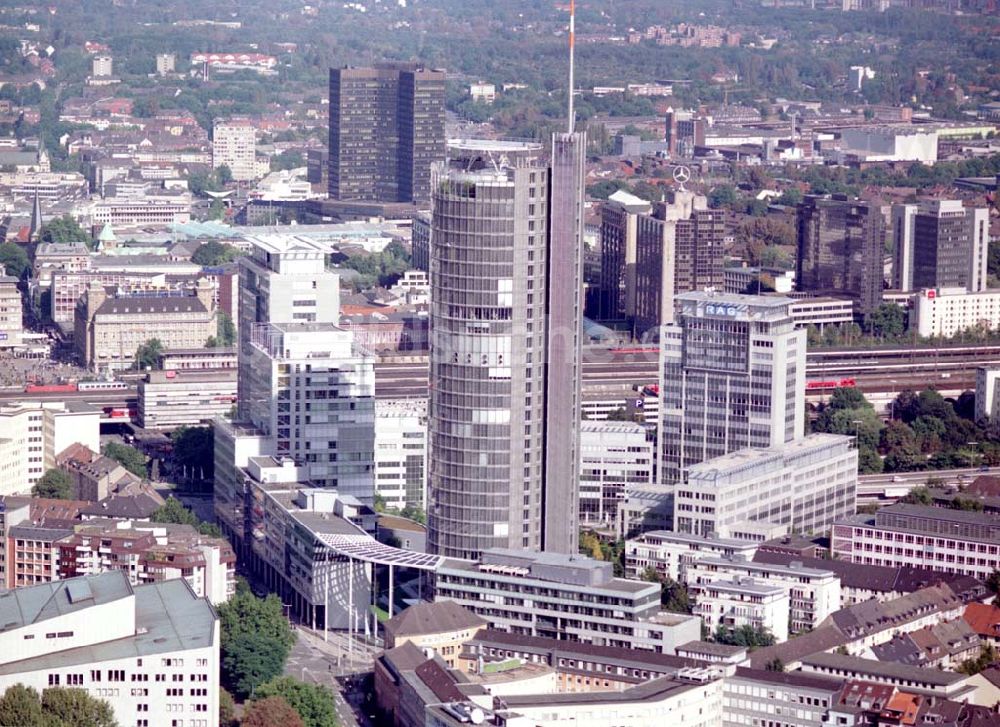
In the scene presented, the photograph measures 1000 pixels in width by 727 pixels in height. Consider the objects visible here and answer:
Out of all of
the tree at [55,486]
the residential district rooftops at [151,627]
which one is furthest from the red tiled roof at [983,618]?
the tree at [55,486]

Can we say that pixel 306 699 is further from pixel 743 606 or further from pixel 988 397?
pixel 988 397

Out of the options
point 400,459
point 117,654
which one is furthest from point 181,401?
point 117,654

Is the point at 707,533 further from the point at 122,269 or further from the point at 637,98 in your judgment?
the point at 637,98

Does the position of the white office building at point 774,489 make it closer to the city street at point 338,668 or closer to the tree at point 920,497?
the tree at point 920,497

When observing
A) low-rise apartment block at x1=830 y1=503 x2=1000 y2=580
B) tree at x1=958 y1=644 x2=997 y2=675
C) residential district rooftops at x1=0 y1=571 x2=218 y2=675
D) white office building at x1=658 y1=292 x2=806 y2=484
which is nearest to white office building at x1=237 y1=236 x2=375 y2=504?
white office building at x1=658 y1=292 x2=806 y2=484

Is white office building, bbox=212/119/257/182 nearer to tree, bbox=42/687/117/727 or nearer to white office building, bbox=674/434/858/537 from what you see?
white office building, bbox=674/434/858/537
